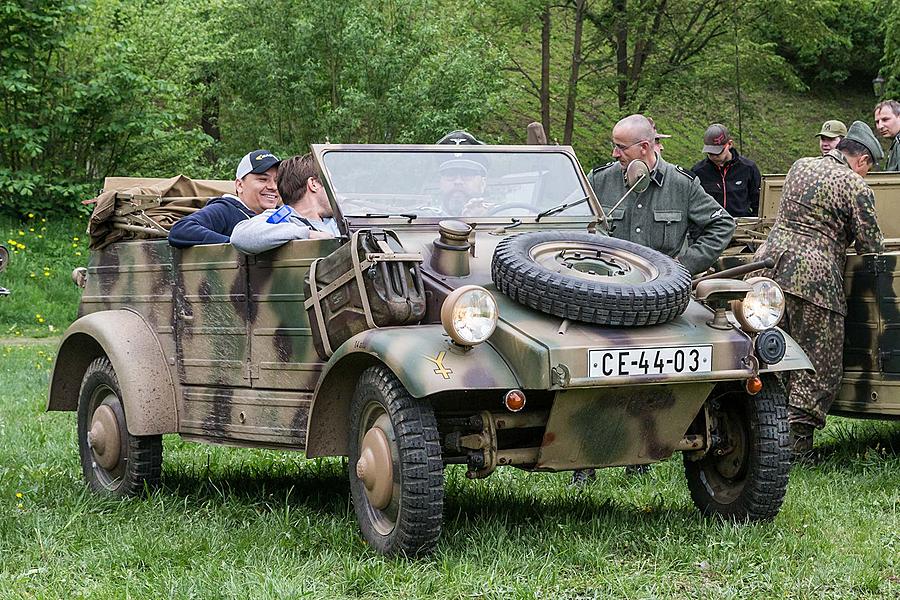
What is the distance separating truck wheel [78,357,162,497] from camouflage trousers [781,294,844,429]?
11.1 feet

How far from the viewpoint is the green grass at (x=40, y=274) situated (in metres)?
15.4

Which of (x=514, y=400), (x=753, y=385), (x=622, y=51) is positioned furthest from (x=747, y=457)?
(x=622, y=51)

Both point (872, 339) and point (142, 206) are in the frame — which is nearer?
point (142, 206)

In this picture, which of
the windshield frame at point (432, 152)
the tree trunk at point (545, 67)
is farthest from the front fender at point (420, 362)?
the tree trunk at point (545, 67)

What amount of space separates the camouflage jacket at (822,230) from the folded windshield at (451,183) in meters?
1.56

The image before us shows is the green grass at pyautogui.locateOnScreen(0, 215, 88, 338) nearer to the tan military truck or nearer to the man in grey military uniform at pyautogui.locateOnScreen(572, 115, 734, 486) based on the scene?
the man in grey military uniform at pyautogui.locateOnScreen(572, 115, 734, 486)

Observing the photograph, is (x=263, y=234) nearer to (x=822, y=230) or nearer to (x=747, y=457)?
(x=747, y=457)

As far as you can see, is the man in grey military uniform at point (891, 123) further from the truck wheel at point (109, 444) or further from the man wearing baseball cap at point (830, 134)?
the truck wheel at point (109, 444)

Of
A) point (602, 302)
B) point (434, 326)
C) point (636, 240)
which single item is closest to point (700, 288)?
point (602, 302)

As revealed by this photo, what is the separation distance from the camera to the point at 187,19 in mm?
20453

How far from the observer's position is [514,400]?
4723mm

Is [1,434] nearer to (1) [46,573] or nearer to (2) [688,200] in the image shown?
(1) [46,573]

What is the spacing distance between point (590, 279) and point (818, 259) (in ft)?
8.71

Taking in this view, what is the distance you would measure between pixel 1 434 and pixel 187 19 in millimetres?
13476
